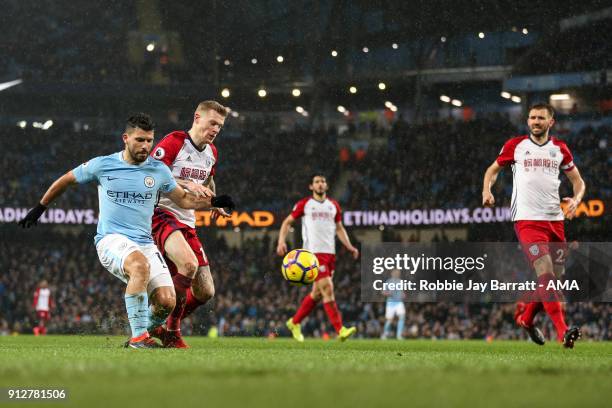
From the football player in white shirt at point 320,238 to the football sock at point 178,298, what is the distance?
208 inches

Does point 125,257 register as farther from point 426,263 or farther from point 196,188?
point 426,263

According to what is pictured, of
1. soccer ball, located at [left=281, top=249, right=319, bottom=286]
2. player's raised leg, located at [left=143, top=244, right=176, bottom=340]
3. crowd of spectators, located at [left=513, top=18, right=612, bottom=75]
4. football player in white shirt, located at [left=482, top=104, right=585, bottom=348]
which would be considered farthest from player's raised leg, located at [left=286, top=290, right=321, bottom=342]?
crowd of spectators, located at [left=513, top=18, right=612, bottom=75]

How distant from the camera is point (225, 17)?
38375 mm

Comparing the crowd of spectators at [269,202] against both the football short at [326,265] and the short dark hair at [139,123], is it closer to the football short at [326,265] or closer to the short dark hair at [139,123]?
the football short at [326,265]

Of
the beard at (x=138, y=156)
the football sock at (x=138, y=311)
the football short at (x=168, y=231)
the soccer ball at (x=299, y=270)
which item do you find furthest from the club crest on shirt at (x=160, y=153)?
the soccer ball at (x=299, y=270)

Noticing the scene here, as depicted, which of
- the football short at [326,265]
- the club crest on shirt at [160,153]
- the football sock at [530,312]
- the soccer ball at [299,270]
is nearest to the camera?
the club crest on shirt at [160,153]

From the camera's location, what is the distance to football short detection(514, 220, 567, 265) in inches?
390

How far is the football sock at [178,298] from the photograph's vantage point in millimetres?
8719

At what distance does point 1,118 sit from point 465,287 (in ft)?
80.8

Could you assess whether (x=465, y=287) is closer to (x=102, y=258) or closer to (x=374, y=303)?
(x=374, y=303)

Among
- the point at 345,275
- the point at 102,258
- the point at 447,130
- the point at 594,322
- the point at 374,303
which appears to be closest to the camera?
the point at 102,258

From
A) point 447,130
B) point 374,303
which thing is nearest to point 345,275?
point 374,303

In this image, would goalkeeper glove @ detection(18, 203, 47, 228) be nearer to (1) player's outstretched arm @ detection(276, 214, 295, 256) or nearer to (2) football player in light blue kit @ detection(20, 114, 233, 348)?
(2) football player in light blue kit @ detection(20, 114, 233, 348)

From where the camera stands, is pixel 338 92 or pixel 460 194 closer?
pixel 460 194
